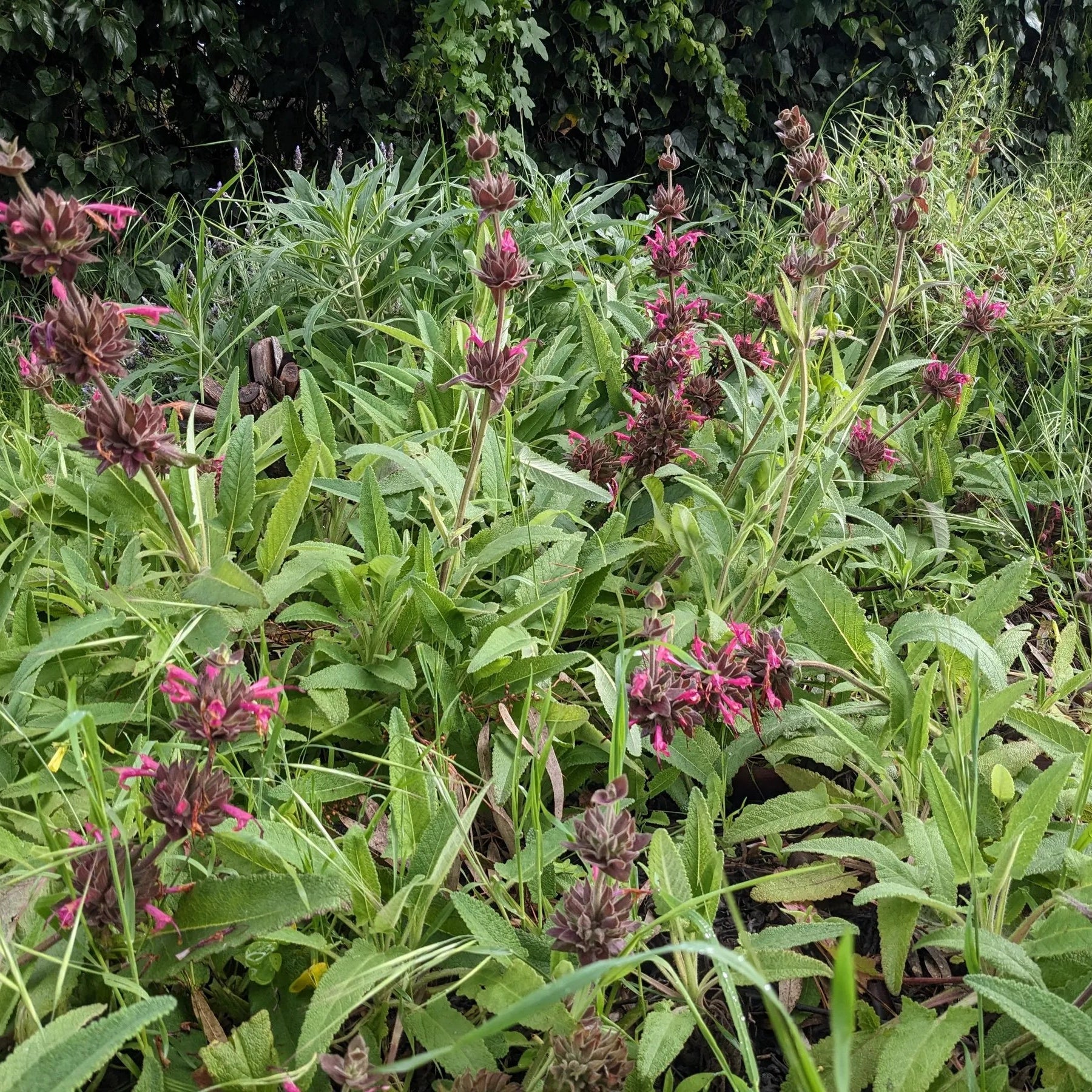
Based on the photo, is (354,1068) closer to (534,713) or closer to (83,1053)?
(83,1053)

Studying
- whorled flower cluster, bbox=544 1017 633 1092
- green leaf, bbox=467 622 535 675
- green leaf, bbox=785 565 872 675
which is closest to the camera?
whorled flower cluster, bbox=544 1017 633 1092

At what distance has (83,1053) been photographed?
75 centimetres

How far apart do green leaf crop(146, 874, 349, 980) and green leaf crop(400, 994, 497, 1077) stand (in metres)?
0.14

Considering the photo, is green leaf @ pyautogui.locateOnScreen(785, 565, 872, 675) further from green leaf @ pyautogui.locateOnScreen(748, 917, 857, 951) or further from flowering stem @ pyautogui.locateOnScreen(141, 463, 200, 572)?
flowering stem @ pyautogui.locateOnScreen(141, 463, 200, 572)

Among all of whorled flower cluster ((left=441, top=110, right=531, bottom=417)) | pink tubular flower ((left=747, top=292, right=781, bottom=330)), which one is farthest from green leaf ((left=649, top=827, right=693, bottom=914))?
pink tubular flower ((left=747, top=292, right=781, bottom=330))

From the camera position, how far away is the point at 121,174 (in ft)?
14.6

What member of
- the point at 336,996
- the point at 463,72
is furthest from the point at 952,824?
the point at 463,72

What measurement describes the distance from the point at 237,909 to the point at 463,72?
3841 millimetres

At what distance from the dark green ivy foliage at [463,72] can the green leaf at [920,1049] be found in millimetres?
3778

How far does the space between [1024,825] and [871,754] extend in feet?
0.72

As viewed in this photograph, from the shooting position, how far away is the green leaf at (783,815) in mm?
1201

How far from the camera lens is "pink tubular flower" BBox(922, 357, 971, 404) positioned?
2.09 meters

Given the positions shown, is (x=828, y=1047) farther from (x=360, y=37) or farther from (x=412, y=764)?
(x=360, y=37)

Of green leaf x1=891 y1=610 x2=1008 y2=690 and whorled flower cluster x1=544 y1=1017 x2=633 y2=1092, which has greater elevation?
green leaf x1=891 y1=610 x2=1008 y2=690
